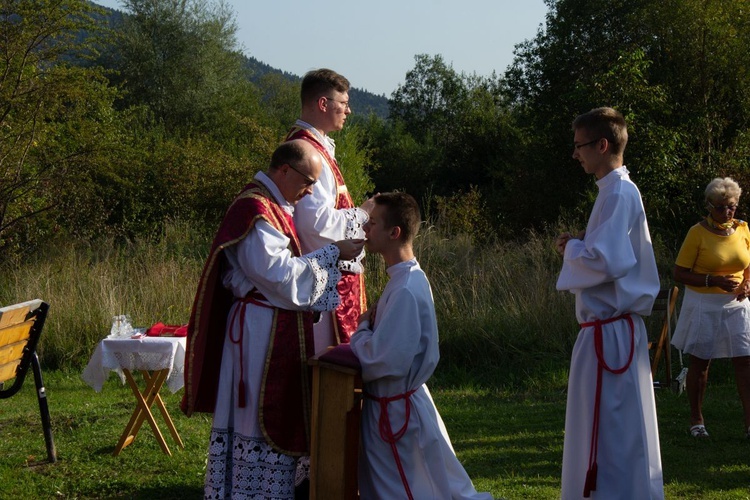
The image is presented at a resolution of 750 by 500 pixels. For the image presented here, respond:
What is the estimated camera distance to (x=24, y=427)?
26.1 feet

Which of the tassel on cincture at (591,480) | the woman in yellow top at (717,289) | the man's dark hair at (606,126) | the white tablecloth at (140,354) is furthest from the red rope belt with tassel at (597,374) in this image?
the white tablecloth at (140,354)

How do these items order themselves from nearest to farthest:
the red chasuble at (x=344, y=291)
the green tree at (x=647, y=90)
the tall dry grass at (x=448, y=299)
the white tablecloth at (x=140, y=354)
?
the red chasuble at (x=344, y=291), the white tablecloth at (x=140, y=354), the tall dry grass at (x=448, y=299), the green tree at (x=647, y=90)

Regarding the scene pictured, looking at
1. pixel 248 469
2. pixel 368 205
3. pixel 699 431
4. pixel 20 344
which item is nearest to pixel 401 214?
pixel 368 205

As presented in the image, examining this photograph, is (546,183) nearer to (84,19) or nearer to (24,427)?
(84,19)

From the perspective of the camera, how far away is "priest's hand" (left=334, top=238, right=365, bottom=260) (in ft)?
15.7

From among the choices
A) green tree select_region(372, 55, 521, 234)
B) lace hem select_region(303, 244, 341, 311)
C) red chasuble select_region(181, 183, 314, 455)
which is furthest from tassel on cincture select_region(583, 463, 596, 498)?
green tree select_region(372, 55, 521, 234)

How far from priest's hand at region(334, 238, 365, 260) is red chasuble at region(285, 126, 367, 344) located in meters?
0.52

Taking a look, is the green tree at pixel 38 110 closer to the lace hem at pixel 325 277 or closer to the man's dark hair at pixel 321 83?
the man's dark hair at pixel 321 83

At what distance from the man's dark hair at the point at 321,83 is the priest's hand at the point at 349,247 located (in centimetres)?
118

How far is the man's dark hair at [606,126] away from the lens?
4836 millimetres

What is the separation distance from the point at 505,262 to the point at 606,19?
12240mm

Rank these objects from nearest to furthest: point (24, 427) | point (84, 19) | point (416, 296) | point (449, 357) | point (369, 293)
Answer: point (416, 296) → point (24, 427) → point (449, 357) → point (369, 293) → point (84, 19)

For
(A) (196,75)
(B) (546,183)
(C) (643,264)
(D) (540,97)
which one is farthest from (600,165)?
(A) (196,75)

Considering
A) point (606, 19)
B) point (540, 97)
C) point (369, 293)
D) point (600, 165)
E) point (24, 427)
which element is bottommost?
point (24, 427)
